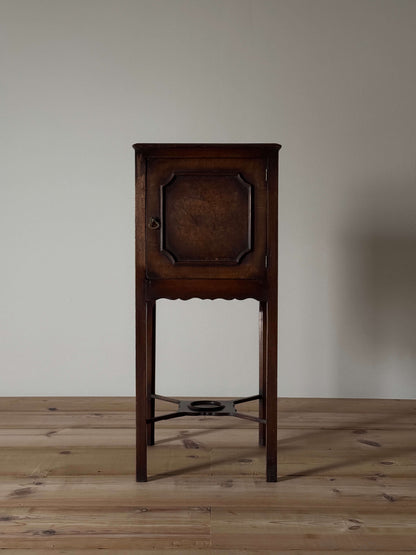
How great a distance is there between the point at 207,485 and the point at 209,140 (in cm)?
165

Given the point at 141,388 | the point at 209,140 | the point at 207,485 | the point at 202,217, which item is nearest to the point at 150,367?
the point at 141,388

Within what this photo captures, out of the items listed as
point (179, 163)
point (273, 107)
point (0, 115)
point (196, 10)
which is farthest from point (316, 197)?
point (0, 115)

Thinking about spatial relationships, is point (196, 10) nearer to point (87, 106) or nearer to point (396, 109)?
point (87, 106)

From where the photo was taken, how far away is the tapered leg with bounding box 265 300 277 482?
2145 millimetres

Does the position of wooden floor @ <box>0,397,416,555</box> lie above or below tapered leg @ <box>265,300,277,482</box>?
below

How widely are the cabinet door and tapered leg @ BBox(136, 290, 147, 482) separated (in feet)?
0.49

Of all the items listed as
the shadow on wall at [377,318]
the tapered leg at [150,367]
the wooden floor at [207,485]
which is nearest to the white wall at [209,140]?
the shadow on wall at [377,318]

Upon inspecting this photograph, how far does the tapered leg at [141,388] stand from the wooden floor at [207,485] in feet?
0.19

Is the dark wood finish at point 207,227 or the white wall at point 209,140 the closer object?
the dark wood finish at point 207,227

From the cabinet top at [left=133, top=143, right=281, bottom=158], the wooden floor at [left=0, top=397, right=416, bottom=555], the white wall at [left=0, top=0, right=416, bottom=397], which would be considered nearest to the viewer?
the wooden floor at [left=0, top=397, right=416, bottom=555]

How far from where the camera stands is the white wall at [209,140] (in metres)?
3.16

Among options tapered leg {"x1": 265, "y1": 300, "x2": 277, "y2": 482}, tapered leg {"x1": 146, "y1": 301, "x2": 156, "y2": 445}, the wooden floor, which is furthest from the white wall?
tapered leg {"x1": 265, "y1": 300, "x2": 277, "y2": 482}

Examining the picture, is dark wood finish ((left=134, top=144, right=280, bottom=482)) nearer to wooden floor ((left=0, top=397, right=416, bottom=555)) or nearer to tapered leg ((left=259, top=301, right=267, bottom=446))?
wooden floor ((left=0, top=397, right=416, bottom=555))

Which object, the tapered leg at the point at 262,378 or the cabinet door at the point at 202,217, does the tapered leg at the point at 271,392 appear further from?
the tapered leg at the point at 262,378
